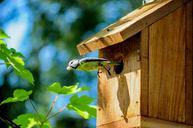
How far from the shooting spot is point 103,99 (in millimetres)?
2221

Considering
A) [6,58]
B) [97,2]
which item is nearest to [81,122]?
[97,2]

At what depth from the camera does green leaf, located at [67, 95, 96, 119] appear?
1599mm

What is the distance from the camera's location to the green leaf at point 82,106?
1599 millimetres

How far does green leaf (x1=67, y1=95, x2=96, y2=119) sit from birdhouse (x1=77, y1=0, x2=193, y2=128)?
370mm

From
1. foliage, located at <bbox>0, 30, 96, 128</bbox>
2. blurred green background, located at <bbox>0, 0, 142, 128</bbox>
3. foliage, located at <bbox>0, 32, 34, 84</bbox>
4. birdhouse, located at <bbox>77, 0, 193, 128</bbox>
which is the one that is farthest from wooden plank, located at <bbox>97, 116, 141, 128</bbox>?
blurred green background, located at <bbox>0, 0, 142, 128</bbox>

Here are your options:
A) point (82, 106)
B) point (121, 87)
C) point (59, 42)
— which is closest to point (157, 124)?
point (121, 87)

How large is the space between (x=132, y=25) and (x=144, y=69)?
0.54 ft

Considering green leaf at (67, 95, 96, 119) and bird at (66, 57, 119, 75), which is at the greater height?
bird at (66, 57, 119, 75)

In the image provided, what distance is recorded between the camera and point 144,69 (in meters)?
2.03

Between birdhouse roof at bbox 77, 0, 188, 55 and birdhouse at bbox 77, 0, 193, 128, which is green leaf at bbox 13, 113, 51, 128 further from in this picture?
birdhouse roof at bbox 77, 0, 188, 55

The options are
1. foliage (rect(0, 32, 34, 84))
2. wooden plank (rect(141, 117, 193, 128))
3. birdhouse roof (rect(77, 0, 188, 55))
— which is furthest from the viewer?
birdhouse roof (rect(77, 0, 188, 55))

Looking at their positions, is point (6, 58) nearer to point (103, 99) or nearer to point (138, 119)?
point (138, 119)

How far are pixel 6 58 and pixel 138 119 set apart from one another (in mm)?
617

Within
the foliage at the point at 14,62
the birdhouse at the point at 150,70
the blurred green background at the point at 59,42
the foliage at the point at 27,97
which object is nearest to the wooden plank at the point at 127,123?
the birdhouse at the point at 150,70
